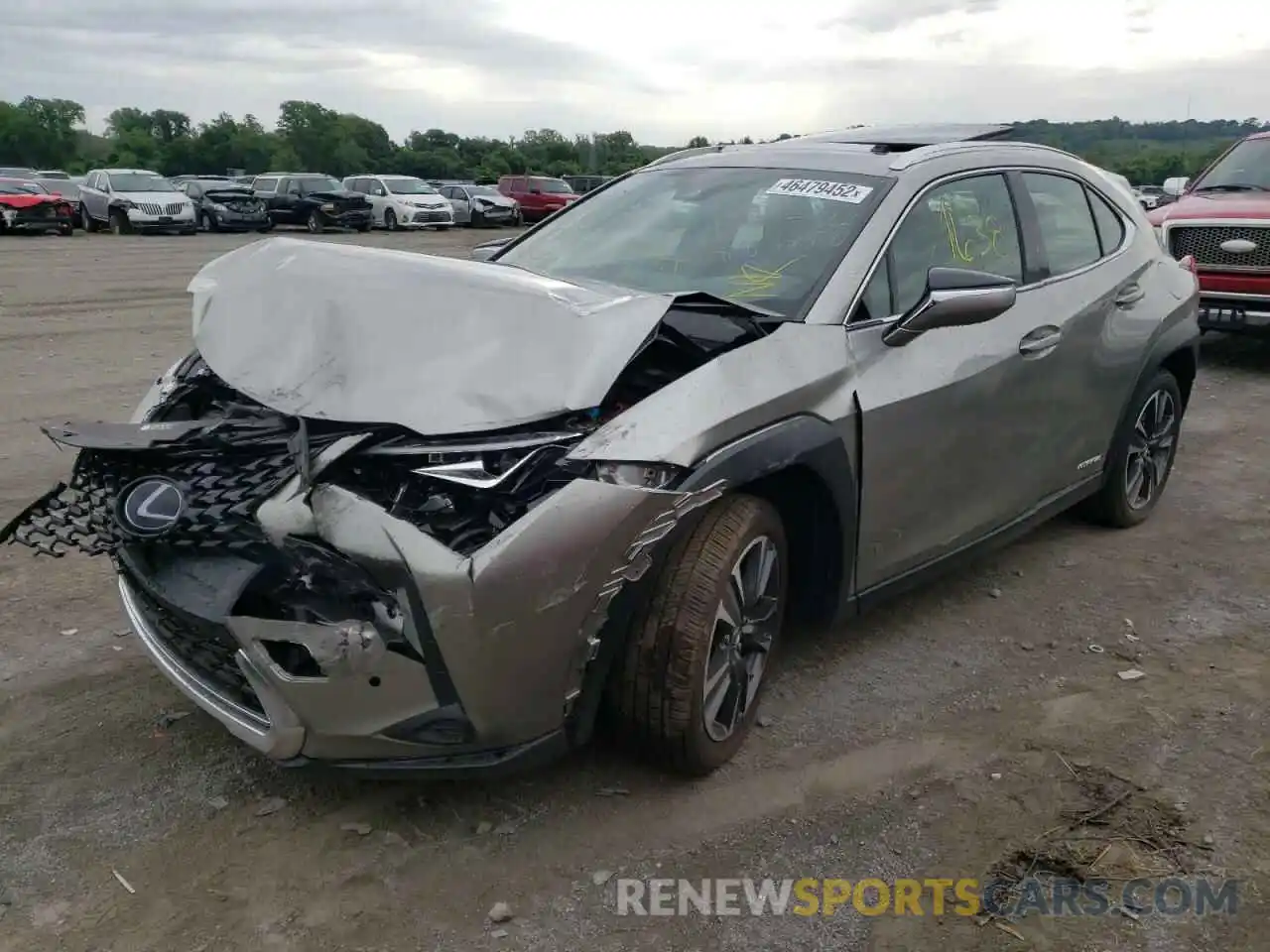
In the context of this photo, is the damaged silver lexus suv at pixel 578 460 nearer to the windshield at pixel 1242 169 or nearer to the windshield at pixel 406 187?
the windshield at pixel 1242 169

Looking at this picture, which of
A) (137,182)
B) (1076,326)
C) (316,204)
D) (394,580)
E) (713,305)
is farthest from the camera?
(316,204)

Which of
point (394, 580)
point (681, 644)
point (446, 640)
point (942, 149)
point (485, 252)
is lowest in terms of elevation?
point (681, 644)

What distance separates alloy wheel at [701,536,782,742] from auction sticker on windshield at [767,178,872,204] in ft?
4.32

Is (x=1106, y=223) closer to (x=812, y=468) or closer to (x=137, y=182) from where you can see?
(x=812, y=468)

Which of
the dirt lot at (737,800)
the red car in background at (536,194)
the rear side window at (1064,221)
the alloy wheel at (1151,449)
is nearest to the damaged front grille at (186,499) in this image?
the dirt lot at (737,800)

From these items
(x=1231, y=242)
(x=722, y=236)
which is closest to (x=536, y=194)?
(x=1231, y=242)

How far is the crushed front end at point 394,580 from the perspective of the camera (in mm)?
2494

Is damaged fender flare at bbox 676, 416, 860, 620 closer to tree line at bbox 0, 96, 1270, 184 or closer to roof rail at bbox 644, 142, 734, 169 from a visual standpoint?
roof rail at bbox 644, 142, 734, 169

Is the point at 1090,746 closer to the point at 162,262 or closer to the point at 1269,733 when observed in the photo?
the point at 1269,733

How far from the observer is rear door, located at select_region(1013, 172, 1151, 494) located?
Result: 420 cm

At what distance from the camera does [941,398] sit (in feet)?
11.9

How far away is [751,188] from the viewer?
4.03 m

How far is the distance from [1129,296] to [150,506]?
3.97m

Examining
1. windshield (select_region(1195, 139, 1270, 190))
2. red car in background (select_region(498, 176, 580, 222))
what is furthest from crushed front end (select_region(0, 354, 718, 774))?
red car in background (select_region(498, 176, 580, 222))
